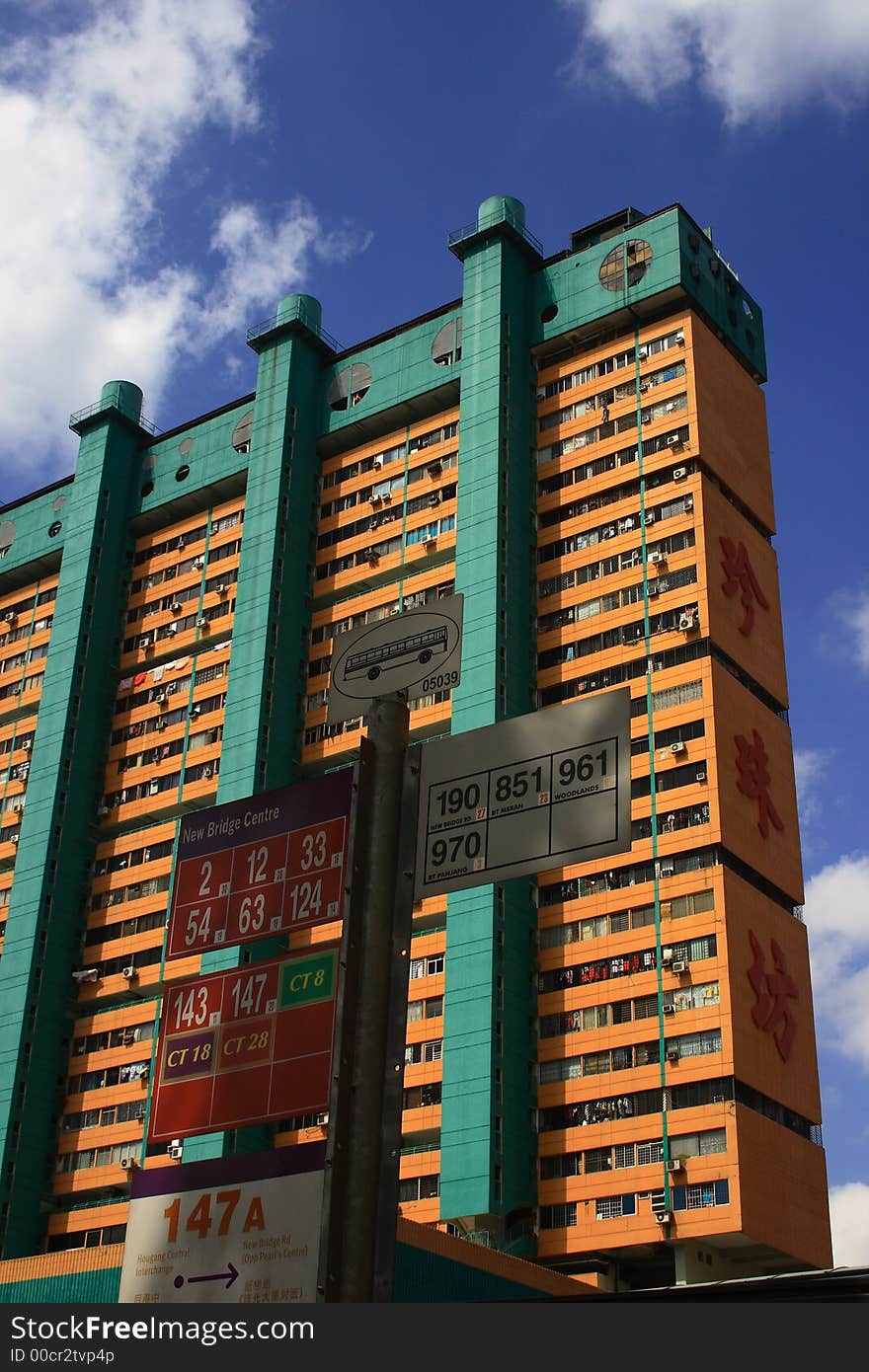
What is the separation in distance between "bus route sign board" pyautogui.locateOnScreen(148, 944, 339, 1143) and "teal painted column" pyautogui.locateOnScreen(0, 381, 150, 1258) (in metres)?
68.3

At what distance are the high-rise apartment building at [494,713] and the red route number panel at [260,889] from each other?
51.5 meters

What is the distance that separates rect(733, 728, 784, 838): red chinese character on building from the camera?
68062 mm

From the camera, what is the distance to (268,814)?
38.9 feet

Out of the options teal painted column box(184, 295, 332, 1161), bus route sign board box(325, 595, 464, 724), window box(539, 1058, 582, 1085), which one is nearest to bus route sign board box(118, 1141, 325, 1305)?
bus route sign board box(325, 595, 464, 724)

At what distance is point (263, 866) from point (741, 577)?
64567mm

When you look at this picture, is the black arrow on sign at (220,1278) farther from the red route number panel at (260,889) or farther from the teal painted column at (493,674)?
the teal painted column at (493,674)

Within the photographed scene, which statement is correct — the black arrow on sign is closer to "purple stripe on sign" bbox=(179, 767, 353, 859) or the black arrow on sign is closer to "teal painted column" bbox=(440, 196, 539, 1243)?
"purple stripe on sign" bbox=(179, 767, 353, 859)

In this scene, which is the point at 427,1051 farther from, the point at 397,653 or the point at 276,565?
the point at 397,653

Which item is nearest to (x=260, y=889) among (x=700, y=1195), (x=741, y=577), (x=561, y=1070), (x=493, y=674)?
(x=700, y=1195)

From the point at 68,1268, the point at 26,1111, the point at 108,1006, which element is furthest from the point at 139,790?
the point at 68,1268

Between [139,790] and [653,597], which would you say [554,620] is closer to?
[653,597]

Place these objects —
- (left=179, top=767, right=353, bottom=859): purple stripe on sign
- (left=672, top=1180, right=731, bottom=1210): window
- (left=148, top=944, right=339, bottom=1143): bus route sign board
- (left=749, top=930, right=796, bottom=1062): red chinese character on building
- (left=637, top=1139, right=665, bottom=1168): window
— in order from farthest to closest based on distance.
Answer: (left=749, top=930, right=796, bottom=1062): red chinese character on building, (left=637, top=1139, right=665, bottom=1168): window, (left=672, top=1180, right=731, bottom=1210): window, (left=179, top=767, right=353, bottom=859): purple stripe on sign, (left=148, top=944, right=339, bottom=1143): bus route sign board

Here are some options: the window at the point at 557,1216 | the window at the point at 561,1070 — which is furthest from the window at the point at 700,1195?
the window at the point at 561,1070
